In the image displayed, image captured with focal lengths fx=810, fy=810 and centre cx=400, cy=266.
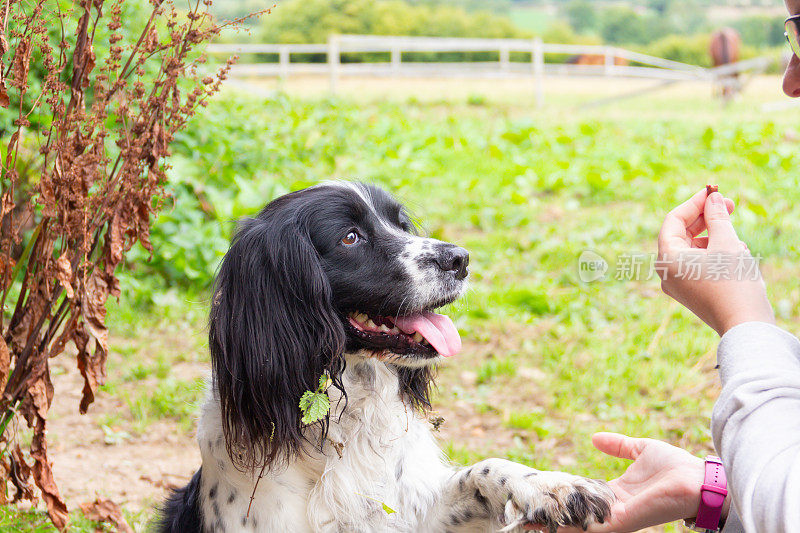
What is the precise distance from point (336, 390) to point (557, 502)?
70cm

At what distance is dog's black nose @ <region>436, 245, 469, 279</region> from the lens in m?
2.42

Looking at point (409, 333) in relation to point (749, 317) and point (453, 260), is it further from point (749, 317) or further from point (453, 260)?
point (749, 317)

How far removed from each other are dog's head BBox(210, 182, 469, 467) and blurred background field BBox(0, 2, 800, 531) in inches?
14.8

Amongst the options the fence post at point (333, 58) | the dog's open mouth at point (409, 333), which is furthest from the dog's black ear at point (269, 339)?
the fence post at point (333, 58)

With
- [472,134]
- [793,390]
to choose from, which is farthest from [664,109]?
[793,390]

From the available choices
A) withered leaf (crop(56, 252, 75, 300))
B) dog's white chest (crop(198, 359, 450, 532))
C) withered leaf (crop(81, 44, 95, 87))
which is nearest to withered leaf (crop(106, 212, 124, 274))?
withered leaf (crop(56, 252, 75, 300))

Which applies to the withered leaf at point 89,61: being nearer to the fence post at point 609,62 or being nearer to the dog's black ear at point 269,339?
the dog's black ear at point 269,339

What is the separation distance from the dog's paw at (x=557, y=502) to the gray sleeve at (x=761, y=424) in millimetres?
586

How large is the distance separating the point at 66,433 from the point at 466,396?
1881 mm

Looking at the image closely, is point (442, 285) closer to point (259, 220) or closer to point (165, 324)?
point (259, 220)

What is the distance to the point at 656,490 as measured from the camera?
201 centimetres

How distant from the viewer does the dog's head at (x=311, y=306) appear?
220 centimetres

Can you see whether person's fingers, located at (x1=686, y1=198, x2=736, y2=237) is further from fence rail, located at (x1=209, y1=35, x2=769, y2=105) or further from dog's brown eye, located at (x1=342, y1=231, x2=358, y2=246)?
fence rail, located at (x1=209, y1=35, x2=769, y2=105)

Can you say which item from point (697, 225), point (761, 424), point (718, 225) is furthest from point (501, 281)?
point (761, 424)
